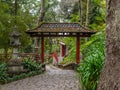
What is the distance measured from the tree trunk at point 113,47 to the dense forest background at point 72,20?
342 cm

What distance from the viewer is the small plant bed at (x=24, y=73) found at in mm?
13820

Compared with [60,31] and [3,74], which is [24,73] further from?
[60,31]

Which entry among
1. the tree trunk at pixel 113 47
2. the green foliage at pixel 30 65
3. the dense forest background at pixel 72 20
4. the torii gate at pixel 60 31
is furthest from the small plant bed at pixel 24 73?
the tree trunk at pixel 113 47

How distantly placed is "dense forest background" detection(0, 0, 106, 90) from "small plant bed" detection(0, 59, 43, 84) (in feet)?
8.41

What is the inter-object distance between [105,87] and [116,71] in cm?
31

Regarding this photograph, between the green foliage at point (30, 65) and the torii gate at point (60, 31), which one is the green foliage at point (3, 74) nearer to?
the green foliage at point (30, 65)

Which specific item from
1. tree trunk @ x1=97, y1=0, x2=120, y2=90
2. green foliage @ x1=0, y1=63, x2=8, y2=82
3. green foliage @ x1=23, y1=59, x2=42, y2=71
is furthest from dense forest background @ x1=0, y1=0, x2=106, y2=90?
tree trunk @ x1=97, y1=0, x2=120, y2=90

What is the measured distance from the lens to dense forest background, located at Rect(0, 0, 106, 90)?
314 inches

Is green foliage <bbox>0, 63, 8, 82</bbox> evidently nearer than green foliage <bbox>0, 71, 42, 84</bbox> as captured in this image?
Yes

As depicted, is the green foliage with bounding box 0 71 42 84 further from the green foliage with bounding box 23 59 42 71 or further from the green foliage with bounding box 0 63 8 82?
the green foliage with bounding box 23 59 42 71

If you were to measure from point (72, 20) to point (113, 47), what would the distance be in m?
22.9

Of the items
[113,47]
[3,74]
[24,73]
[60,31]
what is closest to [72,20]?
[60,31]

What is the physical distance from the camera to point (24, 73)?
51.2ft

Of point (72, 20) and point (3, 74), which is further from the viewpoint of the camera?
point (72, 20)
